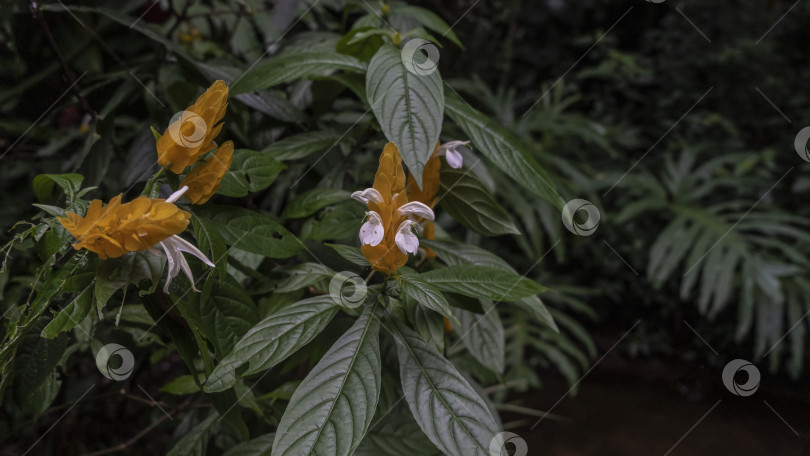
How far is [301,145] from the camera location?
68cm

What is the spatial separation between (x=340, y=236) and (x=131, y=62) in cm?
68

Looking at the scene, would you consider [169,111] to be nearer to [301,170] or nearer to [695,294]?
[301,170]

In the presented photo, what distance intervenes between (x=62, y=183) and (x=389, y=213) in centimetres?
28

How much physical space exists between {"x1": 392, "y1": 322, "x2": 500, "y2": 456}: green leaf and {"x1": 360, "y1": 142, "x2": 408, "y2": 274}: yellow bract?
7 cm

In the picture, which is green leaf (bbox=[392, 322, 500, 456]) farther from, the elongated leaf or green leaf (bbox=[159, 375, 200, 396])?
green leaf (bbox=[159, 375, 200, 396])

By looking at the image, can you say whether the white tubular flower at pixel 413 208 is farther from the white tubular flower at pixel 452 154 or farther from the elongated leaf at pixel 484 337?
the elongated leaf at pixel 484 337

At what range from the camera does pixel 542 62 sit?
2896 mm

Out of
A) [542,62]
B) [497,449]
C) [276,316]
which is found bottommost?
[497,449]

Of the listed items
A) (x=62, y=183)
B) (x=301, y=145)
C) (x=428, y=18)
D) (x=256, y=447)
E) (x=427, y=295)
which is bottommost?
(x=256, y=447)

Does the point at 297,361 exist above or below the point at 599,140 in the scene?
below

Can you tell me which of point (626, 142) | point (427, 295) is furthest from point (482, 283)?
point (626, 142)

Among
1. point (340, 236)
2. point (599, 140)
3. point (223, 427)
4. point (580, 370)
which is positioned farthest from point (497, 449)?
point (580, 370)

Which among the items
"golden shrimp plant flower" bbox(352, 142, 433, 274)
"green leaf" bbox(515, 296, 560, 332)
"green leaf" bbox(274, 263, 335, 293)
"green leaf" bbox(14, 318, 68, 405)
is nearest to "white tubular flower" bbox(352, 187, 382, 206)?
"golden shrimp plant flower" bbox(352, 142, 433, 274)

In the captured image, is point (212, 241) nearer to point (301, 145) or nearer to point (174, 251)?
point (174, 251)
